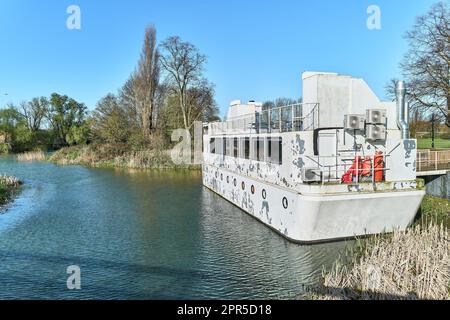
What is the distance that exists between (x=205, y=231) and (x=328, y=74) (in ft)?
22.6

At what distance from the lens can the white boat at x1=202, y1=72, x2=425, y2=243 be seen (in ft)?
34.0

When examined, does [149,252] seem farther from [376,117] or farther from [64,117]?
[64,117]

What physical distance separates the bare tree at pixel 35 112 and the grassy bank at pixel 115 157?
21.4 meters

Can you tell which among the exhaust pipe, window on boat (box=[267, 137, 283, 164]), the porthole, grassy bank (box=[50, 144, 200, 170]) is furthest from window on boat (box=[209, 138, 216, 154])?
the exhaust pipe

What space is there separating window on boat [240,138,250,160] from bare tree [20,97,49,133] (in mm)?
55819

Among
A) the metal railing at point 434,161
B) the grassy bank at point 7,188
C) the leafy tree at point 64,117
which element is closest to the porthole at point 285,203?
the metal railing at point 434,161

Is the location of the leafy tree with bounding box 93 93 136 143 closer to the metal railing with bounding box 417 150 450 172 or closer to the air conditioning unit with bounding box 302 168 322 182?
the metal railing with bounding box 417 150 450 172

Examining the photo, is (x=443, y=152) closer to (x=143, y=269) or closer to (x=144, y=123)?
(x=143, y=269)

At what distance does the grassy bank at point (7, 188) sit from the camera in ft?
59.4

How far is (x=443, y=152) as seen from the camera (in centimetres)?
1614

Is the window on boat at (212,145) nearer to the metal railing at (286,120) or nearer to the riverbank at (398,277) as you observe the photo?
the metal railing at (286,120)

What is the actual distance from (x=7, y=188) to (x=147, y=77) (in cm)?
2143

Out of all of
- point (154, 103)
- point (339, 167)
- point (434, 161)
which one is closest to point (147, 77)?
point (154, 103)
